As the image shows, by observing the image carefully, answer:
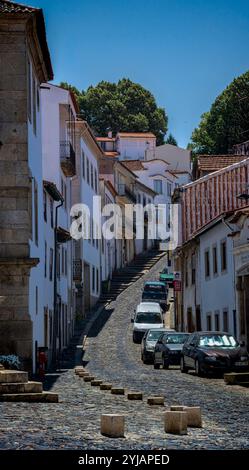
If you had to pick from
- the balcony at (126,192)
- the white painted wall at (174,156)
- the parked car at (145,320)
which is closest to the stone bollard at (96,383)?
the parked car at (145,320)

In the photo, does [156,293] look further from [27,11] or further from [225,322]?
[27,11]

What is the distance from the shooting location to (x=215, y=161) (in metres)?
60.0

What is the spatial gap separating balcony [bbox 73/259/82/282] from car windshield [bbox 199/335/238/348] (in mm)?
24291

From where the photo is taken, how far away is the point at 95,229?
68.2 meters

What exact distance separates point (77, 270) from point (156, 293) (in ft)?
28.7

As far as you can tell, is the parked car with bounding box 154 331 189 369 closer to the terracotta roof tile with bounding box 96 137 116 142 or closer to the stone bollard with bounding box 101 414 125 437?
the stone bollard with bounding box 101 414 125 437

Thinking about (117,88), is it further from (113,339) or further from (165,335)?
(165,335)

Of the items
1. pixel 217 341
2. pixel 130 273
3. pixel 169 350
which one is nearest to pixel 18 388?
pixel 217 341

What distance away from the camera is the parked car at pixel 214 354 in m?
31.0

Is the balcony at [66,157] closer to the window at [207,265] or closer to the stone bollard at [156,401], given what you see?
the window at [207,265]

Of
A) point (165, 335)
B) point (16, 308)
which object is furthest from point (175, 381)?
point (165, 335)

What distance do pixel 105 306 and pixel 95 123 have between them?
55664 mm

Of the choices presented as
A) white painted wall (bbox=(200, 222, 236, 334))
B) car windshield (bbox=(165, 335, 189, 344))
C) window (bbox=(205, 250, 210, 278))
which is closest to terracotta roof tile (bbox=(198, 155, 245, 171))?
white painted wall (bbox=(200, 222, 236, 334))

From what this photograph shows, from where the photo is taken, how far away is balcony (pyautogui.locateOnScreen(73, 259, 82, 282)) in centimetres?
5688
